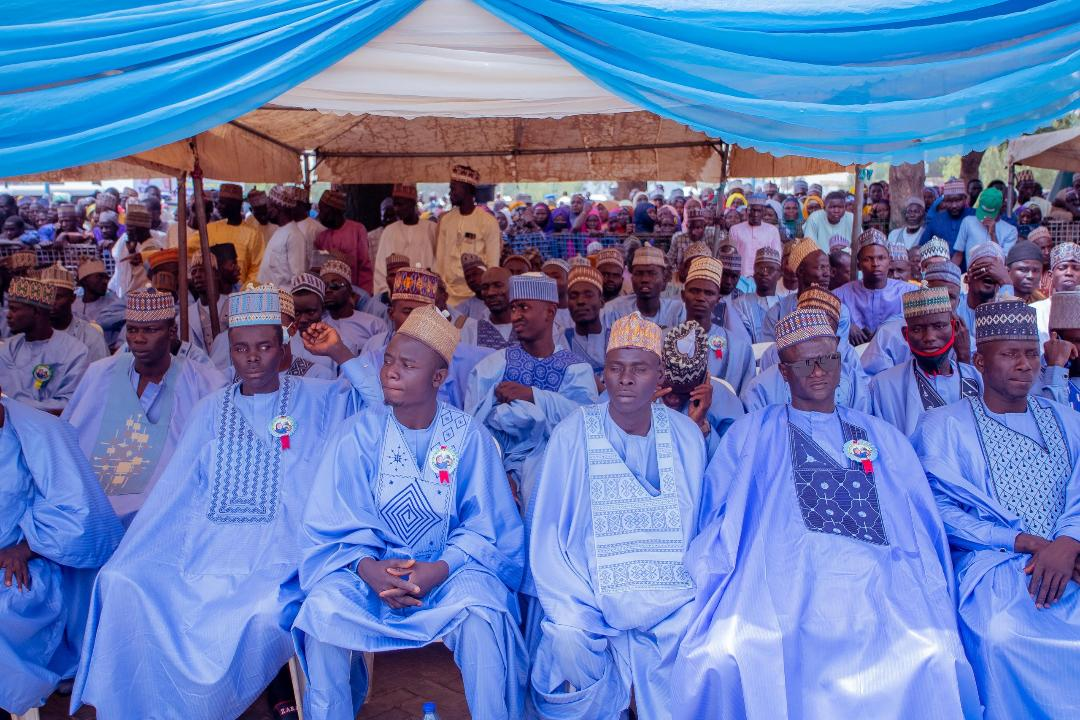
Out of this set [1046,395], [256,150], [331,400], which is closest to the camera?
[331,400]

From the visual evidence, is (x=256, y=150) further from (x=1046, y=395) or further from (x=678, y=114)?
(x=1046, y=395)

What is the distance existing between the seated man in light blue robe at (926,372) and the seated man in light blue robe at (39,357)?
5.12 meters

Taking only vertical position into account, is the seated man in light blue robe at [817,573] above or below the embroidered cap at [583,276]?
below

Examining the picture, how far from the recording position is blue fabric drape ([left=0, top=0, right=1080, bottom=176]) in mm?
3439

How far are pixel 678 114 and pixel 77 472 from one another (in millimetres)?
3011

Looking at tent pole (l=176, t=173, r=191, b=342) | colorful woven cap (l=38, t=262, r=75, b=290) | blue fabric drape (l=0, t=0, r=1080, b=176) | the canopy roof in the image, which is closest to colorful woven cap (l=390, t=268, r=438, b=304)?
tent pole (l=176, t=173, r=191, b=342)

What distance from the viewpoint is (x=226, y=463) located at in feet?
13.9

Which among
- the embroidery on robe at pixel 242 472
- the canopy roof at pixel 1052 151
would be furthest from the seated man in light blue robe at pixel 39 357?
the canopy roof at pixel 1052 151

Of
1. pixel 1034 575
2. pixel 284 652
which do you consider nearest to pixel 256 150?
pixel 284 652

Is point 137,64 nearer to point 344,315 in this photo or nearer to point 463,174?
point 344,315

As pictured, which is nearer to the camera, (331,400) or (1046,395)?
(331,400)

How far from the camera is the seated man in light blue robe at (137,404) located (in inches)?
195

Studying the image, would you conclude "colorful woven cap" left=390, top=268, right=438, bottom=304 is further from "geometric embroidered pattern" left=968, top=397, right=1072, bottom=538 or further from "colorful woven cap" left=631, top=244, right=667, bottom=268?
"geometric embroidered pattern" left=968, top=397, right=1072, bottom=538

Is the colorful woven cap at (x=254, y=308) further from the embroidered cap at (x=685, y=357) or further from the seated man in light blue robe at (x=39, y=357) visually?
the seated man in light blue robe at (x=39, y=357)
